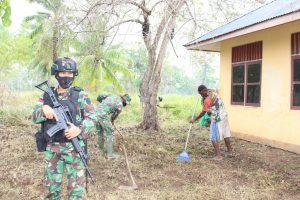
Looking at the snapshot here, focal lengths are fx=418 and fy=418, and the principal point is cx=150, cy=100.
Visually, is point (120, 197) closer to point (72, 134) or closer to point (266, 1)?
point (72, 134)

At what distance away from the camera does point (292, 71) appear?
8531mm

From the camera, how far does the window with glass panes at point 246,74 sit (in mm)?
9898

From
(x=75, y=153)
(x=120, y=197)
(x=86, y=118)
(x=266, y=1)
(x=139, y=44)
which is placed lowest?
(x=120, y=197)

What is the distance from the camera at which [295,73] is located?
8461 mm

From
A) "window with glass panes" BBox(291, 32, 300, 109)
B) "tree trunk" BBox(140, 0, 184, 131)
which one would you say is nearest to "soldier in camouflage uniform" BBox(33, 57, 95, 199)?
"window with glass panes" BBox(291, 32, 300, 109)

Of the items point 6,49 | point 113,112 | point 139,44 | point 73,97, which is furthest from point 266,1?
point 6,49

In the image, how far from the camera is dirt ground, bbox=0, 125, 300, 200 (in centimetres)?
529

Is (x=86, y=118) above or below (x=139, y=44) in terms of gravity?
below

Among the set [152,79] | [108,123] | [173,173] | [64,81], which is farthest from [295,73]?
[64,81]

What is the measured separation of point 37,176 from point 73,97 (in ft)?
9.00

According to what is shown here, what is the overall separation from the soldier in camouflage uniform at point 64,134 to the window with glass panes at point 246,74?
6729 mm

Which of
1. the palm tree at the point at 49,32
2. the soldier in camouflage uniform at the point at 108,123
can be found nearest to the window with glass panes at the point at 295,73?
the soldier in camouflage uniform at the point at 108,123

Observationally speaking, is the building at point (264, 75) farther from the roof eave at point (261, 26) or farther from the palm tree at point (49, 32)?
the palm tree at point (49, 32)

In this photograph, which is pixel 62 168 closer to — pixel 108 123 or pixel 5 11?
pixel 5 11
